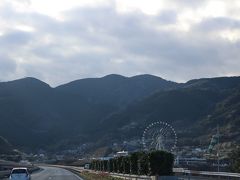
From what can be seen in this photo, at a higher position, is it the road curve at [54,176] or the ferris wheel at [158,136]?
the ferris wheel at [158,136]

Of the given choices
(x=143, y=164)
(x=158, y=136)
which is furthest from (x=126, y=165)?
(x=158, y=136)

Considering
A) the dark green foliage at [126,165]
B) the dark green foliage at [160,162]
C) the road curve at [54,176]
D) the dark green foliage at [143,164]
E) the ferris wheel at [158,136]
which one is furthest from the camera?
the ferris wheel at [158,136]

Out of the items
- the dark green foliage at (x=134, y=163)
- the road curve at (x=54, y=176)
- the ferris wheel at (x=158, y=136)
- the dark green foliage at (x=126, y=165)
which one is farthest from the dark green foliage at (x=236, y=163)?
the road curve at (x=54, y=176)

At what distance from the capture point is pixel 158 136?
8550 centimetres

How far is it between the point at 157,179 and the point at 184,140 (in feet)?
490

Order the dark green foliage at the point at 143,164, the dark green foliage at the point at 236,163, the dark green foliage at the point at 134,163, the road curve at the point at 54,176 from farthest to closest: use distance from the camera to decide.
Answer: the road curve at the point at 54,176 → the dark green foliage at the point at 236,163 → the dark green foliage at the point at 134,163 → the dark green foliage at the point at 143,164

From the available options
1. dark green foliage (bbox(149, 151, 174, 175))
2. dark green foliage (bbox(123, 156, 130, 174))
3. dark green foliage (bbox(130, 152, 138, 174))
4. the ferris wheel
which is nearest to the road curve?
dark green foliage (bbox(123, 156, 130, 174))

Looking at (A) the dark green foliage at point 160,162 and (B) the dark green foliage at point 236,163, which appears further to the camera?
(B) the dark green foliage at point 236,163

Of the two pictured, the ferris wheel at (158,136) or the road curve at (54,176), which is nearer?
the road curve at (54,176)

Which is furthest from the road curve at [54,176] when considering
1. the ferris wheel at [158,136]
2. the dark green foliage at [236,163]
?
the dark green foliage at [236,163]

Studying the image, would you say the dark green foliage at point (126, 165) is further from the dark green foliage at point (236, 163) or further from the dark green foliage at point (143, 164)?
the dark green foliage at point (236, 163)

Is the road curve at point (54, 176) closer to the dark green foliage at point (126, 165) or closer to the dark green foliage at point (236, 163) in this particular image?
the dark green foliage at point (126, 165)

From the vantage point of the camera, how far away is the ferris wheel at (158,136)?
83525 mm

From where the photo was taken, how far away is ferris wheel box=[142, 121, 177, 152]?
274 ft
